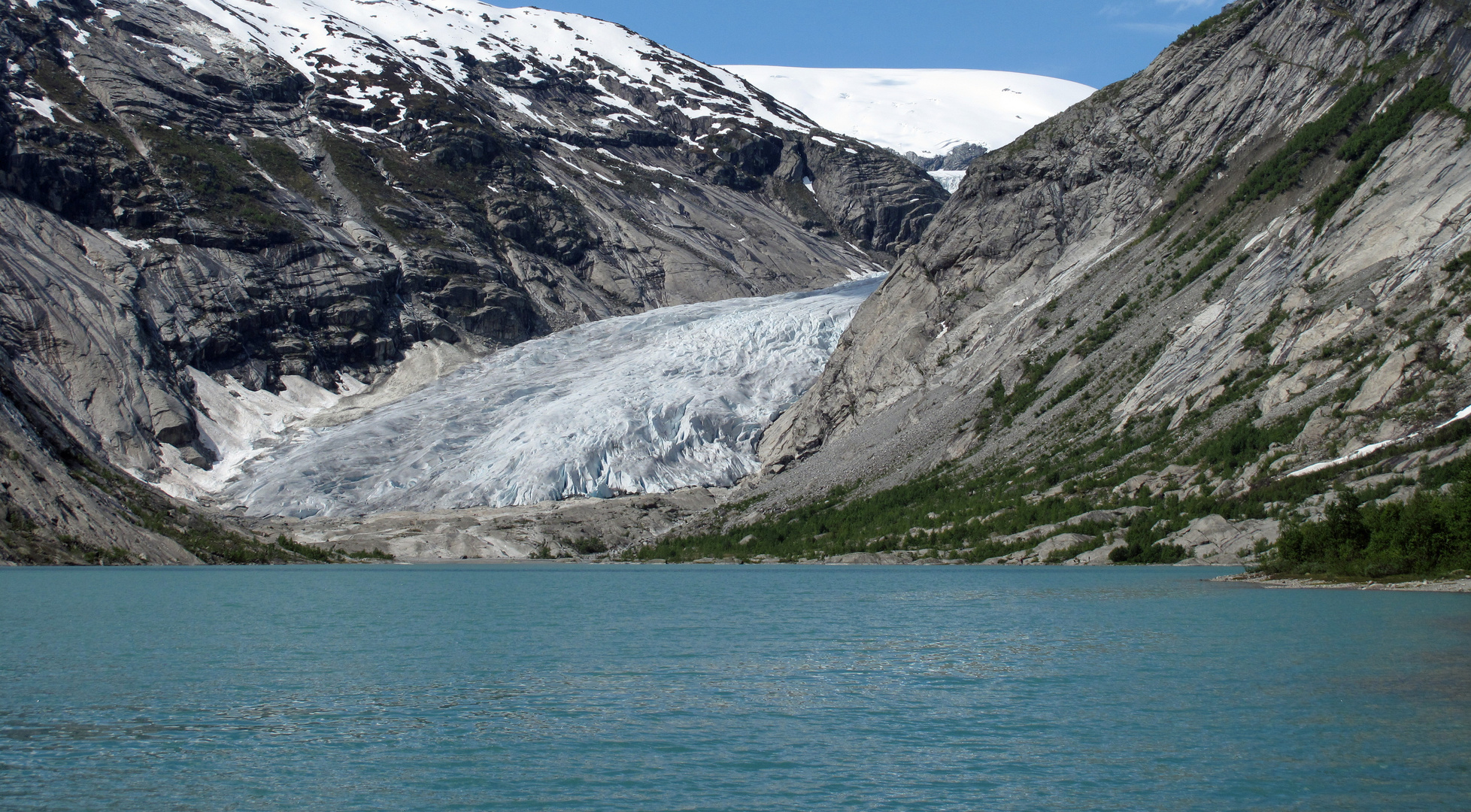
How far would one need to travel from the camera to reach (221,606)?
44.5 meters

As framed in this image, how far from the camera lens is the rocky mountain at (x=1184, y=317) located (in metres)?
58.7

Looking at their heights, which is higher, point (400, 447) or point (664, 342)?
point (664, 342)

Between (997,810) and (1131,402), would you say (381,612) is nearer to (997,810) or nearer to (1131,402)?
(997,810)

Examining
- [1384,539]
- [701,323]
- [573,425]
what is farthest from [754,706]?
[701,323]

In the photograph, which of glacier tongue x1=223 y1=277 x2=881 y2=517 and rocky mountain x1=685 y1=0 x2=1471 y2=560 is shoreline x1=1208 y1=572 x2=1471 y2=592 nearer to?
rocky mountain x1=685 y1=0 x2=1471 y2=560

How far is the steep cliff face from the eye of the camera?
204 ft

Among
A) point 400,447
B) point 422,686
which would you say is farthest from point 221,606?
point 400,447

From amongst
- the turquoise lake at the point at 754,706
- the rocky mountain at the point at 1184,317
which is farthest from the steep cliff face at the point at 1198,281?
the turquoise lake at the point at 754,706

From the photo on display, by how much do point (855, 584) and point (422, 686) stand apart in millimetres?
32883

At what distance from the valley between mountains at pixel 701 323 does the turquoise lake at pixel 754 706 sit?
16574 mm

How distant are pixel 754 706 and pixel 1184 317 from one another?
64.5 meters

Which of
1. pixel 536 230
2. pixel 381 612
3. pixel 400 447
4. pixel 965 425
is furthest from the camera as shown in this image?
pixel 536 230

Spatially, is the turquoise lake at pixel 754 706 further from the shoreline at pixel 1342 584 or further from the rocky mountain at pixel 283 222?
the rocky mountain at pixel 283 222

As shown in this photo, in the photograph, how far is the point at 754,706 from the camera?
2333 cm
